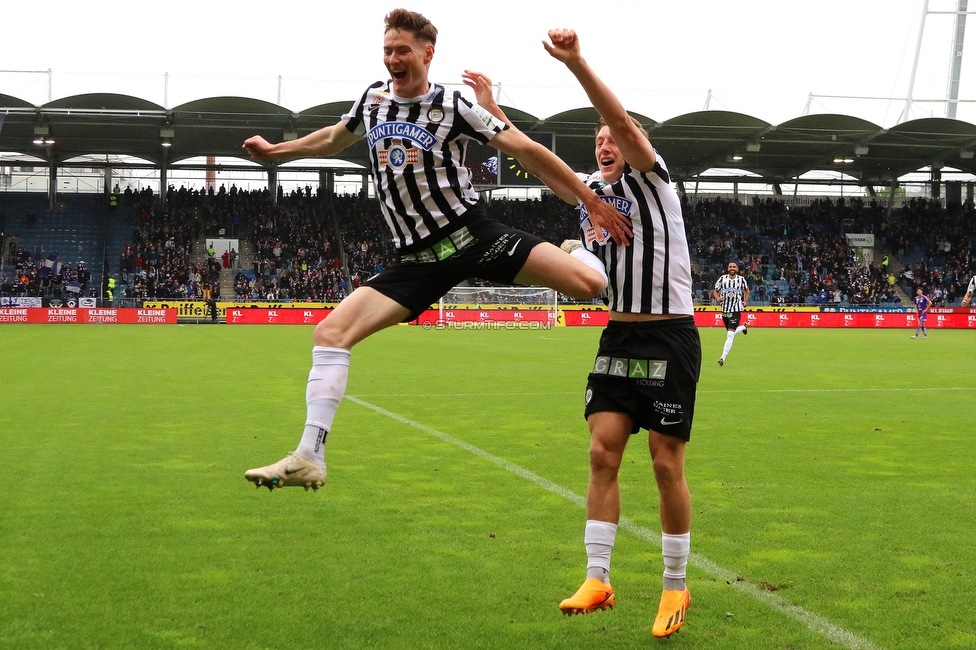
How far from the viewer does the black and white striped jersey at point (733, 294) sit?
74.8 ft

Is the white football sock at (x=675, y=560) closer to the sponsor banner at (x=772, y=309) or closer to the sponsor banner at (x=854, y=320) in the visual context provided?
the sponsor banner at (x=854, y=320)

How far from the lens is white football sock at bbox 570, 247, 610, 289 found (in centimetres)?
473

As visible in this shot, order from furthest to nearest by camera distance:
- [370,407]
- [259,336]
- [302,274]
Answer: [302,274] < [259,336] < [370,407]

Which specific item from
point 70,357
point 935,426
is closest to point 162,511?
point 935,426

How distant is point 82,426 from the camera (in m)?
10.5

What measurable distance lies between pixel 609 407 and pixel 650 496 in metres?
2.70

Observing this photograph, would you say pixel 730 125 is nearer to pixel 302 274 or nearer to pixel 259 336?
pixel 302 274

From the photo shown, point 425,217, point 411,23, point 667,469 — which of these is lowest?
point 667,469

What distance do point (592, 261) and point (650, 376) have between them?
63cm

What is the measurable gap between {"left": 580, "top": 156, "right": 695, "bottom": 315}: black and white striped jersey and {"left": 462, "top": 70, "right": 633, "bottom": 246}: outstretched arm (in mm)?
77

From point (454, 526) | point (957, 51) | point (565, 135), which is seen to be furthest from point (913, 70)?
point (454, 526)

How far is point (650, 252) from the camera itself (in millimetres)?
4719

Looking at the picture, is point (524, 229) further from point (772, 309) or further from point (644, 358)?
point (644, 358)

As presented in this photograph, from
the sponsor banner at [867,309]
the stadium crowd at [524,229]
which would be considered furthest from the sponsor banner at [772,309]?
the stadium crowd at [524,229]
